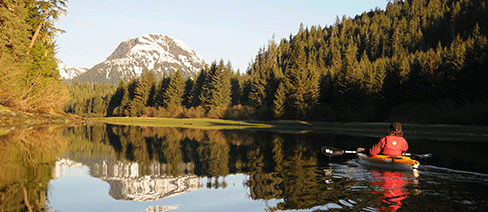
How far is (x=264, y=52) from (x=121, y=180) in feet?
629

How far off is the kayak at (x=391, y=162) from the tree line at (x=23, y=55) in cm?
2884

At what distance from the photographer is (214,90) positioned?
104062mm

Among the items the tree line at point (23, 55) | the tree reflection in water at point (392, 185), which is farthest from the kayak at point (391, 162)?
the tree line at point (23, 55)

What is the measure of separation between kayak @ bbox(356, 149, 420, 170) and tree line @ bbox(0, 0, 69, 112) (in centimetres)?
2884

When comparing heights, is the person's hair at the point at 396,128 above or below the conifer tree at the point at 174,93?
below

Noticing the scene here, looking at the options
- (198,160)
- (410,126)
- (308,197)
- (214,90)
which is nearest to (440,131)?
(410,126)

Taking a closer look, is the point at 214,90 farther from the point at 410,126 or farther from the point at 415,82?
the point at 410,126

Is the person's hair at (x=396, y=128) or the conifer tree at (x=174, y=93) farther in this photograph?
the conifer tree at (x=174, y=93)

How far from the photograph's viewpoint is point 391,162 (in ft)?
41.8

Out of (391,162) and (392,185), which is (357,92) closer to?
(391,162)

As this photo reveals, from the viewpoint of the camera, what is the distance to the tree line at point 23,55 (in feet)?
Result: 108

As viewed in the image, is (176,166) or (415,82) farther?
(415,82)

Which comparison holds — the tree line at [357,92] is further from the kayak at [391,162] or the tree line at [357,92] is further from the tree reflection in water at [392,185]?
the tree reflection in water at [392,185]

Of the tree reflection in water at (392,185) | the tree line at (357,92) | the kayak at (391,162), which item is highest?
the tree line at (357,92)
